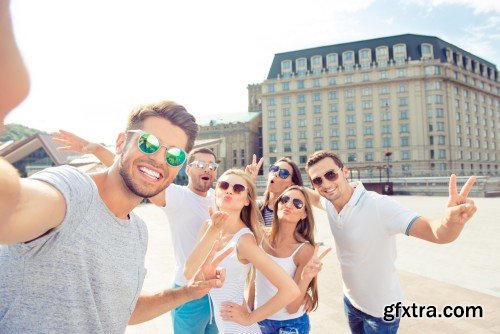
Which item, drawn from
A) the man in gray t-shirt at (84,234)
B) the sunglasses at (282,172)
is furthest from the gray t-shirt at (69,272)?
the sunglasses at (282,172)

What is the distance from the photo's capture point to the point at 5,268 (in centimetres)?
115

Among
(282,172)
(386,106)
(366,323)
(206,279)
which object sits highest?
(386,106)

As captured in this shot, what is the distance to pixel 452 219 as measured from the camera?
7.41 feet

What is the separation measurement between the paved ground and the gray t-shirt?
3.35 m

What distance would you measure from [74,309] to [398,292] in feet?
7.97

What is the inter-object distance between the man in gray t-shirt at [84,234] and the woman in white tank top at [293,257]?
Result: 1.35 metres

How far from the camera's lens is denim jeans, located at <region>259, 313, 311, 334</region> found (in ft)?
8.25

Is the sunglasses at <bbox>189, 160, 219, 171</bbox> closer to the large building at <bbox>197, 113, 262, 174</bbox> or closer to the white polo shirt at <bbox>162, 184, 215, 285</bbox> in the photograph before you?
the white polo shirt at <bbox>162, 184, 215, 285</bbox>

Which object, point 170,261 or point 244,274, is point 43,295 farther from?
point 170,261

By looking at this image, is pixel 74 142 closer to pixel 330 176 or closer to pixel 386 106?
pixel 330 176

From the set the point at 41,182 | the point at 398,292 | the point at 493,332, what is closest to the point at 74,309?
the point at 41,182

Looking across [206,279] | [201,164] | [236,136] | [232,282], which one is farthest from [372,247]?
[236,136]

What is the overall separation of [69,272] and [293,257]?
1902 millimetres

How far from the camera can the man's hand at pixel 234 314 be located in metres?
2.28
